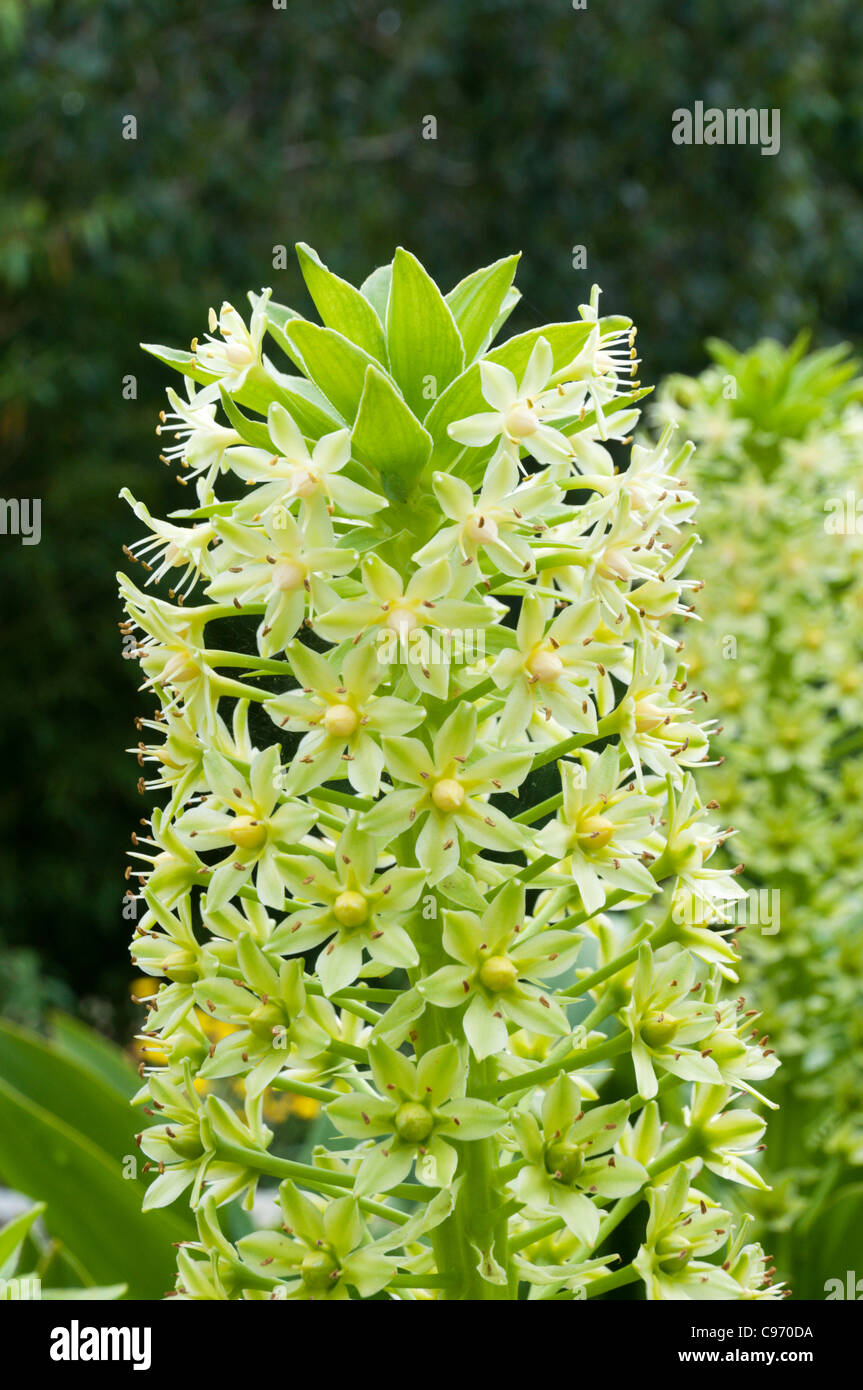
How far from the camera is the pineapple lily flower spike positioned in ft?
2.95

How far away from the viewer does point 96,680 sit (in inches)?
179

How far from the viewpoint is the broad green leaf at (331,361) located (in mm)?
968

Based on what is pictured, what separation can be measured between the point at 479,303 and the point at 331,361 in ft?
0.46

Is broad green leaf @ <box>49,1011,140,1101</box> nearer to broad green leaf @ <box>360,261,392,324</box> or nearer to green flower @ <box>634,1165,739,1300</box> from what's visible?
green flower @ <box>634,1165,739,1300</box>

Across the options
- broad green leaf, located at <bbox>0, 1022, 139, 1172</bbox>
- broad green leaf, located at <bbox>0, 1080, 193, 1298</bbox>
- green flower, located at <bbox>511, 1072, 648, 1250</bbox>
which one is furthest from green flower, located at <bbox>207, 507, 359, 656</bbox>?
broad green leaf, located at <bbox>0, 1022, 139, 1172</bbox>

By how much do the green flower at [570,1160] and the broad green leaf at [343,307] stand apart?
57 centimetres

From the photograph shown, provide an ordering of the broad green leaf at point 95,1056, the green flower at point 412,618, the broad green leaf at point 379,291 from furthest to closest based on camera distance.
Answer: the broad green leaf at point 95,1056, the broad green leaf at point 379,291, the green flower at point 412,618

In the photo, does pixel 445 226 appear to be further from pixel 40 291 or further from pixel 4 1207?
pixel 4 1207

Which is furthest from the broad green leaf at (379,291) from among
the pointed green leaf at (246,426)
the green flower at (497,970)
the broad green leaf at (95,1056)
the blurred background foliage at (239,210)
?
the blurred background foliage at (239,210)

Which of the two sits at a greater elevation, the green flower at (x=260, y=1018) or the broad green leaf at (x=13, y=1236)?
the green flower at (x=260, y=1018)

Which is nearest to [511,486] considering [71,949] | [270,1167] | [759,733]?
[270,1167]

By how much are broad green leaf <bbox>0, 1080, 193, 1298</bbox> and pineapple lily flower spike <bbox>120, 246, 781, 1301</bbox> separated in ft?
1.88

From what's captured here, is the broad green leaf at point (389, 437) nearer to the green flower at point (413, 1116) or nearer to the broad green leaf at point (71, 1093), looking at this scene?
the green flower at point (413, 1116)
